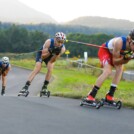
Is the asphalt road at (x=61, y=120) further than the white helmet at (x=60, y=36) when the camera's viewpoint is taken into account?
No

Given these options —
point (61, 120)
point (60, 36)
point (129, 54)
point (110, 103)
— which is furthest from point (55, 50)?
point (61, 120)

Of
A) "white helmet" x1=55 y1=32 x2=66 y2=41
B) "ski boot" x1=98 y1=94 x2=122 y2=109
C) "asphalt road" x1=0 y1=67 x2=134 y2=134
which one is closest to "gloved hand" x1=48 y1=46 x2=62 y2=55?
"white helmet" x1=55 y1=32 x2=66 y2=41

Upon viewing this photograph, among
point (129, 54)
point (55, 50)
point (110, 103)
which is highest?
point (129, 54)

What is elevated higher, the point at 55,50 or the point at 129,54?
the point at 129,54

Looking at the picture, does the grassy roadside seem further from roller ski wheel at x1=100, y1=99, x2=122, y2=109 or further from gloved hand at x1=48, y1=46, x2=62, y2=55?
roller ski wheel at x1=100, y1=99, x2=122, y2=109

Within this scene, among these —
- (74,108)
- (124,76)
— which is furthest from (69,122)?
(124,76)

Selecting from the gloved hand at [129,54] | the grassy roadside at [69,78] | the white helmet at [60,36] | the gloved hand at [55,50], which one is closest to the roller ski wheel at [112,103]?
the gloved hand at [129,54]

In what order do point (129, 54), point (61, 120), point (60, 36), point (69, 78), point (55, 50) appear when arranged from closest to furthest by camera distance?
point (61, 120) < point (129, 54) < point (60, 36) < point (55, 50) < point (69, 78)

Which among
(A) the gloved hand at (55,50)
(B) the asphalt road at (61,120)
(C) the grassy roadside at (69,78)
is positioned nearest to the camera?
(B) the asphalt road at (61,120)

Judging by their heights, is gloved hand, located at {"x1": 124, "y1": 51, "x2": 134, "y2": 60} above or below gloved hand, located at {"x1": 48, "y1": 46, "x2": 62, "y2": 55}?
above

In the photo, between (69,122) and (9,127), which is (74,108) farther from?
(9,127)

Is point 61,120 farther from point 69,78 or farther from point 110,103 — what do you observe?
point 69,78

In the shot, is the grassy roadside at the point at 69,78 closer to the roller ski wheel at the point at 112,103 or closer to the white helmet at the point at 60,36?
the white helmet at the point at 60,36

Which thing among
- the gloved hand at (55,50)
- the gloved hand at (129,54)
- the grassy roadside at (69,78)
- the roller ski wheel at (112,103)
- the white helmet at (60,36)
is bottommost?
the grassy roadside at (69,78)
